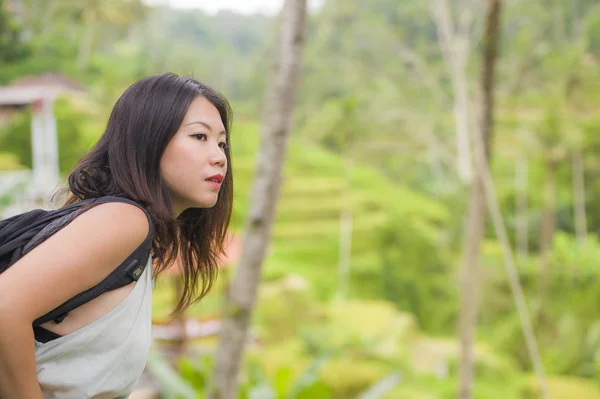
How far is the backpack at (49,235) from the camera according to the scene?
0.65 m

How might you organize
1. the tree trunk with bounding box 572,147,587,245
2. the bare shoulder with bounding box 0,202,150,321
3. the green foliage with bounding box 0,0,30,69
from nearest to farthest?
the bare shoulder with bounding box 0,202,150,321
the green foliage with bounding box 0,0,30,69
the tree trunk with bounding box 572,147,587,245

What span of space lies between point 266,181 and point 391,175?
59.9 ft

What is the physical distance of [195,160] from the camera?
751 mm

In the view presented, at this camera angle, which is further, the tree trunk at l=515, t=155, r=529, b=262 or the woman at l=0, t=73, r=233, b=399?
the tree trunk at l=515, t=155, r=529, b=262

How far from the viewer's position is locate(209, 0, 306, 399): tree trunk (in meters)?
2.06

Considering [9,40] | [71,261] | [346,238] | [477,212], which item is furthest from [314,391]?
[346,238]

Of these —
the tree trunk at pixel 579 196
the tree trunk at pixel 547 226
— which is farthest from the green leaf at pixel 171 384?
the tree trunk at pixel 579 196

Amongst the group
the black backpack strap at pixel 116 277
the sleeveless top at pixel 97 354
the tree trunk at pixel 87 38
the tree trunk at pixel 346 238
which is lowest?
the tree trunk at pixel 346 238

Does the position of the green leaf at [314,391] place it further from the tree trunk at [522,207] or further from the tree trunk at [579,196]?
the tree trunk at [522,207]

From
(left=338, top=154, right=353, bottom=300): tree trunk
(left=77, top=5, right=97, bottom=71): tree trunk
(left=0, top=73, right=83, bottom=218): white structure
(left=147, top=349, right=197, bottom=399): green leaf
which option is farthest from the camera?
(left=338, top=154, right=353, bottom=300): tree trunk

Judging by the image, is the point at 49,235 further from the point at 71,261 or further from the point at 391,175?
the point at 391,175

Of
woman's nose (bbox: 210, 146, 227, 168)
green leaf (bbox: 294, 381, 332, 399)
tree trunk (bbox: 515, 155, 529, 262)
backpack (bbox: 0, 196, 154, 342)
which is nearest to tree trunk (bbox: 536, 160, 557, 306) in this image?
tree trunk (bbox: 515, 155, 529, 262)

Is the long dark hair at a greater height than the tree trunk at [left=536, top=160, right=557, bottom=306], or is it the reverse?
the long dark hair

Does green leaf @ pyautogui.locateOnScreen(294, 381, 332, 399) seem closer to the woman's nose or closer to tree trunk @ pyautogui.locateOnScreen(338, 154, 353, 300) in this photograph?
the woman's nose
